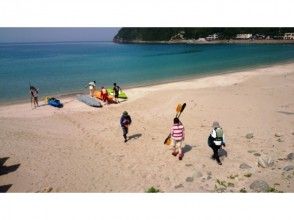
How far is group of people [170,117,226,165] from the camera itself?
11048mm

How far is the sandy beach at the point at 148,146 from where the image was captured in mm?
10547

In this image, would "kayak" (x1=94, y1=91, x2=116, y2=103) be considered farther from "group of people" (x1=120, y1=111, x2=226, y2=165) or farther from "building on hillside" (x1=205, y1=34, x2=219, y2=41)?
"group of people" (x1=120, y1=111, x2=226, y2=165)

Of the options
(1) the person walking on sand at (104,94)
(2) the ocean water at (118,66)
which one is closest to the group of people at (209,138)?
(1) the person walking on sand at (104,94)

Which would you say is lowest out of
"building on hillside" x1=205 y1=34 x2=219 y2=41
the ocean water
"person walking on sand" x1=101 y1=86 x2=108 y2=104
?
"person walking on sand" x1=101 y1=86 x2=108 y2=104

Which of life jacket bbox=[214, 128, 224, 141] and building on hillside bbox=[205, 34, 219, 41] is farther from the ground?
building on hillside bbox=[205, 34, 219, 41]

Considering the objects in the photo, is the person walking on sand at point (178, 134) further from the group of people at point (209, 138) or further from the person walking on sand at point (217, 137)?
the person walking on sand at point (217, 137)

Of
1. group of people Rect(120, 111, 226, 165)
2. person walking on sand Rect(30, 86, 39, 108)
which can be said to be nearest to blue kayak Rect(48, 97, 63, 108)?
person walking on sand Rect(30, 86, 39, 108)

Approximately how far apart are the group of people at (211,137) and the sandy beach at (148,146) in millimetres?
322

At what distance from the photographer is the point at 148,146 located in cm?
1370

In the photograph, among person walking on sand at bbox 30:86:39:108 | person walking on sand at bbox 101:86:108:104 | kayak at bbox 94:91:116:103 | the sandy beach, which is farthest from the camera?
person walking on sand at bbox 101:86:108:104

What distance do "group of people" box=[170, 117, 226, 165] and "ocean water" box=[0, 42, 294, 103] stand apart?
1464cm

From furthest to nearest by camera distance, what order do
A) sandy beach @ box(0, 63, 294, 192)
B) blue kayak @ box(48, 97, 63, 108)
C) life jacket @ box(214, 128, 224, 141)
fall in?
blue kayak @ box(48, 97, 63, 108) < life jacket @ box(214, 128, 224, 141) < sandy beach @ box(0, 63, 294, 192)

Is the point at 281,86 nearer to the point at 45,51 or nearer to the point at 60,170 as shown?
the point at 60,170
